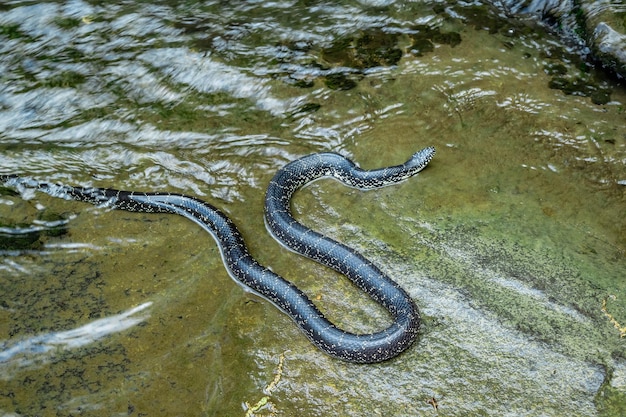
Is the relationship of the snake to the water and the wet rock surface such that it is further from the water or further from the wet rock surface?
the wet rock surface

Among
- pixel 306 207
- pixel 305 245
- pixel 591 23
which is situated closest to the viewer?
pixel 305 245

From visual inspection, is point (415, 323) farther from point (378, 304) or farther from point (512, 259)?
point (512, 259)

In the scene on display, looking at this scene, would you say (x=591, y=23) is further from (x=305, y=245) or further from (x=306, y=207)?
(x=305, y=245)

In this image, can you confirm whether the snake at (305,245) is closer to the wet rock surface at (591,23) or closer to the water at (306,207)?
the water at (306,207)

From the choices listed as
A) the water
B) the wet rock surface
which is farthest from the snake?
the wet rock surface

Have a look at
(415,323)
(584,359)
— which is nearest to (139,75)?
(415,323)

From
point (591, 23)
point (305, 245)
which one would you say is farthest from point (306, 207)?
point (591, 23)
